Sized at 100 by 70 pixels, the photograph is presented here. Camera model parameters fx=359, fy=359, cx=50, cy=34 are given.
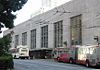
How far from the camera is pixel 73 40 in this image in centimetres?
7862

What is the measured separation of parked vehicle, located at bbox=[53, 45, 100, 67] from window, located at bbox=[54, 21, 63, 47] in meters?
19.2

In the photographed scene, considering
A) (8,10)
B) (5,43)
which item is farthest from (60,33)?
(8,10)

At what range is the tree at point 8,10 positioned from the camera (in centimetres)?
2569

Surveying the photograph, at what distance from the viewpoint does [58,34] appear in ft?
289

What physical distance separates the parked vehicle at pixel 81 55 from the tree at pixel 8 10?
20.1 m

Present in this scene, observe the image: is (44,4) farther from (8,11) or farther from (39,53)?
(8,11)

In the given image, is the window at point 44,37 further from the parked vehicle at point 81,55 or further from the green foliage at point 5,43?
the green foliage at point 5,43

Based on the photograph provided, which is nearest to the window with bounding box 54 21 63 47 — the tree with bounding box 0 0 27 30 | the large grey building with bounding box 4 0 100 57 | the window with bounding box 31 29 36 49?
the large grey building with bounding box 4 0 100 57

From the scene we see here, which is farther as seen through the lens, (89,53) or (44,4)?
(44,4)

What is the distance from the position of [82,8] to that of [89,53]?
27554 mm

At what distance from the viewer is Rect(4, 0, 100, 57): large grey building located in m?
70.1

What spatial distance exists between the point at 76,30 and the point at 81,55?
25.4 metres

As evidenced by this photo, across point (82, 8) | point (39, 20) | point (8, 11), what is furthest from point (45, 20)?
point (8, 11)

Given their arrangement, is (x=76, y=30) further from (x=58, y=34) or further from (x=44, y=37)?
(x=44, y=37)
